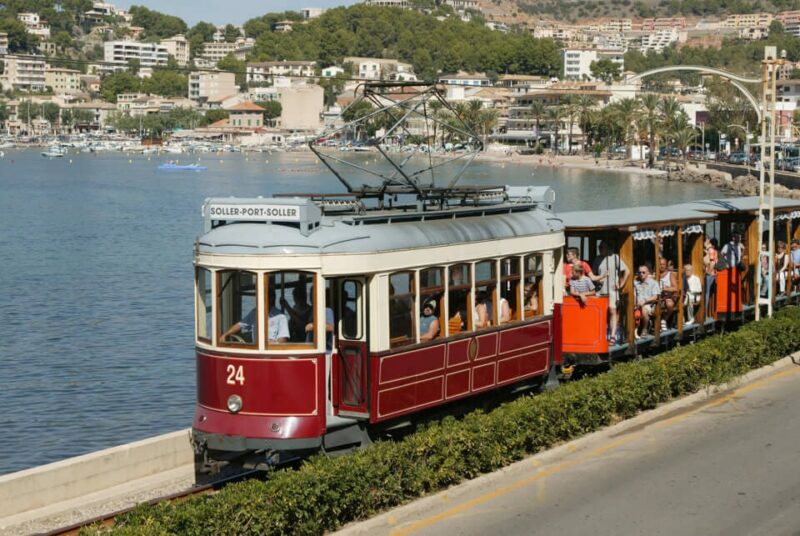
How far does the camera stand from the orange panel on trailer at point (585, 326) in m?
19.8

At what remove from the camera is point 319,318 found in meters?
14.8

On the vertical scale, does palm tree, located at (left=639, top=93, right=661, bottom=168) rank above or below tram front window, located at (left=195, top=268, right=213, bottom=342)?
above

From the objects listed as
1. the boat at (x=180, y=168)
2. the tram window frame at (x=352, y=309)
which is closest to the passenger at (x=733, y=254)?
the tram window frame at (x=352, y=309)

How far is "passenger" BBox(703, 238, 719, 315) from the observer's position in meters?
23.5

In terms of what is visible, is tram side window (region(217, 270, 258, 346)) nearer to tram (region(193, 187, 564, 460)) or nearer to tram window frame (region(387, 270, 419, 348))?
tram (region(193, 187, 564, 460))

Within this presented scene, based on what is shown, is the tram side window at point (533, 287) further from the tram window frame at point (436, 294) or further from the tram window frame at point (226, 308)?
the tram window frame at point (226, 308)

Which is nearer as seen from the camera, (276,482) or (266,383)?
(276,482)

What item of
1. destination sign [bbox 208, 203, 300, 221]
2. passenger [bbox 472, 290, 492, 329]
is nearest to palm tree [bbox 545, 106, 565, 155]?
passenger [bbox 472, 290, 492, 329]

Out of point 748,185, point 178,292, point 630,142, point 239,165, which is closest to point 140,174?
point 239,165

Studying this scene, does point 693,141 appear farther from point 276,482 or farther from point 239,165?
point 276,482

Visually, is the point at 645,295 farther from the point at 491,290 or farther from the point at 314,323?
the point at 314,323

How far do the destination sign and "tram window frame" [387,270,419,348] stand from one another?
1389mm

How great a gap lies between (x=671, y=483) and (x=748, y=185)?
3777 inches

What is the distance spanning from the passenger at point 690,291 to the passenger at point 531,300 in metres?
4.78
